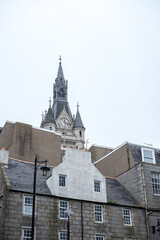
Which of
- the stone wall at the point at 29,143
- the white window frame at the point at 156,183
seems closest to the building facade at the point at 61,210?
the white window frame at the point at 156,183

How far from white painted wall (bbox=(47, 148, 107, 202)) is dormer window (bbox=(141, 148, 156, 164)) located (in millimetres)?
7372

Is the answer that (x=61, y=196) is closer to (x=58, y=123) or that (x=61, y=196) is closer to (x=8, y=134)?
(x=8, y=134)

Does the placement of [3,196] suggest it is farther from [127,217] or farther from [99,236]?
[127,217]

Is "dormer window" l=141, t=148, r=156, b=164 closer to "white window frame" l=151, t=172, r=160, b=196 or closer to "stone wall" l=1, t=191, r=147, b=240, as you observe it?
"white window frame" l=151, t=172, r=160, b=196

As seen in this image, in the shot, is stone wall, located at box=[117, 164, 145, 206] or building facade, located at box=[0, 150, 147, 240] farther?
stone wall, located at box=[117, 164, 145, 206]

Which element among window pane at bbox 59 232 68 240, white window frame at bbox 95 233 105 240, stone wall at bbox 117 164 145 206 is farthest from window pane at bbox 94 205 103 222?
stone wall at bbox 117 164 145 206

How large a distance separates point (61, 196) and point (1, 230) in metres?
5.94

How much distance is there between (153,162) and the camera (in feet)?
122

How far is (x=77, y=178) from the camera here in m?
30.6

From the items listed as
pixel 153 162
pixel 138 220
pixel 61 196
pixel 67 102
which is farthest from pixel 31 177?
pixel 67 102

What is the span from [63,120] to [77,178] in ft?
318

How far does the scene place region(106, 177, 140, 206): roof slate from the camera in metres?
31.2

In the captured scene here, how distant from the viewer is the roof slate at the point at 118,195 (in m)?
31.2

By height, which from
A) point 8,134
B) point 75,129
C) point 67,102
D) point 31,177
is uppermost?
point 67,102
